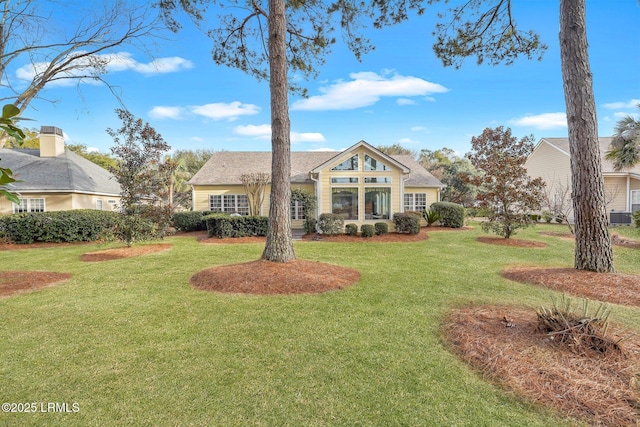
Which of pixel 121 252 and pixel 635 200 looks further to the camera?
pixel 635 200

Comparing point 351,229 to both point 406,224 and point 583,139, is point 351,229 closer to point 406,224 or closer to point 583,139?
point 406,224

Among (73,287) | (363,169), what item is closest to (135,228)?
(73,287)

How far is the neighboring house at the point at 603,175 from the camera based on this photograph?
18.5m

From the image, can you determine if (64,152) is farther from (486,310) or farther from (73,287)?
(486,310)

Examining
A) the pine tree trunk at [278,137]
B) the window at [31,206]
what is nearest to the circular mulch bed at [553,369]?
the pine tree trunk at [278,137]

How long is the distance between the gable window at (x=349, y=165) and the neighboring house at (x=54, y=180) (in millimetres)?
11233

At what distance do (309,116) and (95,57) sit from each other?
14140mm

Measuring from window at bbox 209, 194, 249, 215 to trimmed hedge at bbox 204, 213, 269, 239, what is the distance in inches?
161

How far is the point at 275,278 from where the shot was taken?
248 inches

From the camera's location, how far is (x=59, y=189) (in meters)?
15.7

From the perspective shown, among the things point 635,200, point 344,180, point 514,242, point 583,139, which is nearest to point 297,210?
point 344,180

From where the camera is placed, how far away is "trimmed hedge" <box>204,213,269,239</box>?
1458 centimetres

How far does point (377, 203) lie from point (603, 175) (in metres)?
15.7

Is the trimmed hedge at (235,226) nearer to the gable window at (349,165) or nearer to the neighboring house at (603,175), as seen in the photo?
the gable window at (349,165)
